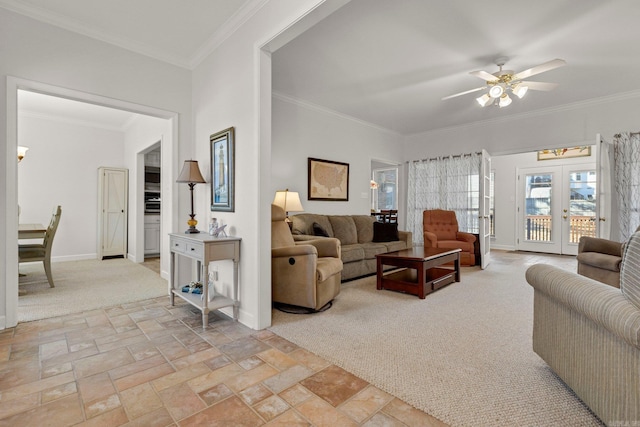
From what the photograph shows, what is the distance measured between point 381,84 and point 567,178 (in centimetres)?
557

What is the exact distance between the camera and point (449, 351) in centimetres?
218

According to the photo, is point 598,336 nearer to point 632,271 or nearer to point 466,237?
point 632,271

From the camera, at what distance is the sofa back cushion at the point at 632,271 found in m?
1.17

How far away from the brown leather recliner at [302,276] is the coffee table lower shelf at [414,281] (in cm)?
81

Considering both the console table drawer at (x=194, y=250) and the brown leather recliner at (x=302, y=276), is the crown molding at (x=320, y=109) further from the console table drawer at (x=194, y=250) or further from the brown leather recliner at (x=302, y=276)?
the console table drawer at (x=194, y=250)

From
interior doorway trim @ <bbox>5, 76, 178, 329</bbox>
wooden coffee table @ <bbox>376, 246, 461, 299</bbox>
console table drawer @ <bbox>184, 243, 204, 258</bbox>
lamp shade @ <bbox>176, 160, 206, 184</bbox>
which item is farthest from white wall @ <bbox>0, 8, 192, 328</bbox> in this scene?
wooden coffee table @ <bbox>376, 246, 461, 299</bbox>

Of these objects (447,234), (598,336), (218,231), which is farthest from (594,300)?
(447,234)

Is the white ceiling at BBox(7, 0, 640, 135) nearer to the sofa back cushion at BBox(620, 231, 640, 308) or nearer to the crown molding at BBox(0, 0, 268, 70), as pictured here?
the crown molding at BBox(0, 0, 268, 70)

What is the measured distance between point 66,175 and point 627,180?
918 cm

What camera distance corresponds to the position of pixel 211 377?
183 cm

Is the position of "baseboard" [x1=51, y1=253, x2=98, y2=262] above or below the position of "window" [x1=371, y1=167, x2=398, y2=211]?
below

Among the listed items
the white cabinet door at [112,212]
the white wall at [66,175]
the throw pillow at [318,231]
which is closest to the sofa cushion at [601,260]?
the throw pillow at [318,231]

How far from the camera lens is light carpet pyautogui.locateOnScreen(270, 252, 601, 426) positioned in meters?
1.56

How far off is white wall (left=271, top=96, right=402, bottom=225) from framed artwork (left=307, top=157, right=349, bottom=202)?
0.09 m
